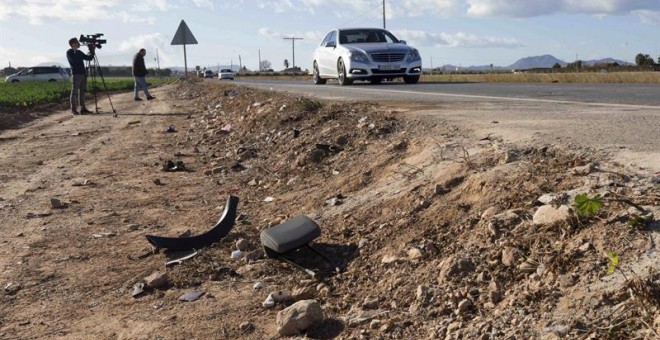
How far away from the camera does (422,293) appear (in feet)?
10.6

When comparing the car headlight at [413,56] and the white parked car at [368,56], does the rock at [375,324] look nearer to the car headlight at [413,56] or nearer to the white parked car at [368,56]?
the white parked car at [368,56]

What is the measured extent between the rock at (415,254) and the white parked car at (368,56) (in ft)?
40.8

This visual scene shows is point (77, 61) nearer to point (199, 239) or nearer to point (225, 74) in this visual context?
point (199, 239)

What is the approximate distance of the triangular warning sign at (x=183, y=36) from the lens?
2672 cm

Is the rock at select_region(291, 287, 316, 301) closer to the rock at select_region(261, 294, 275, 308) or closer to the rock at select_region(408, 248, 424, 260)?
the rock at select_region(261, 294, 275, 308)

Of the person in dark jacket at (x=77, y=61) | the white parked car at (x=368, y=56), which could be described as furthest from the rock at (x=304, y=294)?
the white parked car at (x=368, y=56)

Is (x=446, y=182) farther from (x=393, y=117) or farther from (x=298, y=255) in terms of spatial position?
(x=393, y=117)

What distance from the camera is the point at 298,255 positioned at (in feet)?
14.0

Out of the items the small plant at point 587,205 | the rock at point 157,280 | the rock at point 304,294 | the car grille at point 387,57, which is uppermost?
the car grille at point 387,57

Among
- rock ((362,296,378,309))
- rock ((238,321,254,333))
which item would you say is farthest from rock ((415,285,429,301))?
rock ((238,321,254,333))

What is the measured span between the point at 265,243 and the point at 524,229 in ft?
5.39

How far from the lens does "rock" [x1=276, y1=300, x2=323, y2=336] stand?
3.27 meters

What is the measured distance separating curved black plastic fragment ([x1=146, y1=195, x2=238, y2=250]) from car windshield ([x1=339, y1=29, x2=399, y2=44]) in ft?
41.4

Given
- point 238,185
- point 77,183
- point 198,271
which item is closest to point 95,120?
point 77,183
